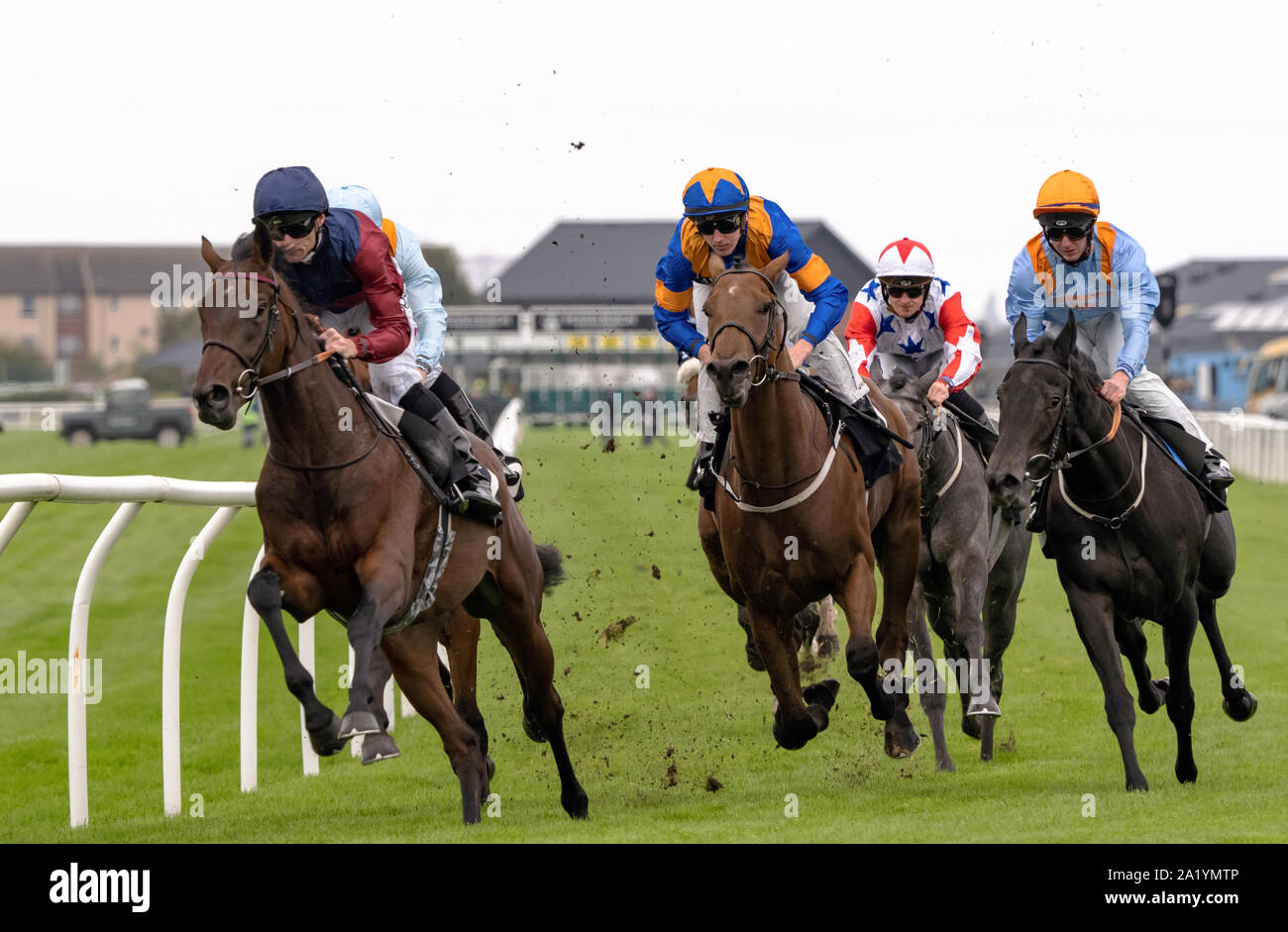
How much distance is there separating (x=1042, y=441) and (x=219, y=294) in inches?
116

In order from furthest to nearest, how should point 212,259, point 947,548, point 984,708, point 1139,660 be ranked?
1. point 947,548
2. point 1139,660
3. point 984,708
4. point 212,259

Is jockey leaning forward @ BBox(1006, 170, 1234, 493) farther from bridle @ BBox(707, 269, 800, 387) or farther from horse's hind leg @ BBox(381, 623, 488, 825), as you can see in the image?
horse's hind leg @ BBox(381, 623, 488, 825)

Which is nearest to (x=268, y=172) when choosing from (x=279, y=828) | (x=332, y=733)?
(x=332, y=733)

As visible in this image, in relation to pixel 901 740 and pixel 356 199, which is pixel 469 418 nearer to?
pixel 356 199

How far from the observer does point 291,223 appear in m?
5.31

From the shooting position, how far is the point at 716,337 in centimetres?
535

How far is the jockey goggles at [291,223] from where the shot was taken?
5289 millimetres

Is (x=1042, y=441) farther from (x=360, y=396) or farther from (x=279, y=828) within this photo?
(x=279, y=828)

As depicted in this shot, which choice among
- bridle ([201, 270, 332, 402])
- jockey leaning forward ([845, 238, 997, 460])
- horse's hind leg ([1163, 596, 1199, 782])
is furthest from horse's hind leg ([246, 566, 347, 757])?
horse's hind leg ([1163, 596, 1199, 782])

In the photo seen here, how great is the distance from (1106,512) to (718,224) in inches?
72.5

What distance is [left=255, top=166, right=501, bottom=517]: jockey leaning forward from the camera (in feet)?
17.4

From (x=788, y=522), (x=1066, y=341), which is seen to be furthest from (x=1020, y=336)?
(x=788, y=522)

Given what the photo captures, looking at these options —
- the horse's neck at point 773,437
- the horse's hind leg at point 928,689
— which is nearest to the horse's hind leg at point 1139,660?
the horse's hind leg at point 928,689

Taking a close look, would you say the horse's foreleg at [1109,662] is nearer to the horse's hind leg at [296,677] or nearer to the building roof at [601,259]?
the horse's hind leg at [296,677]
